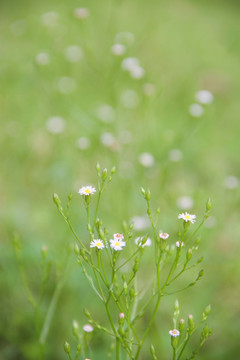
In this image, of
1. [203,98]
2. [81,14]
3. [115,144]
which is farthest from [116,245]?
[81,14]

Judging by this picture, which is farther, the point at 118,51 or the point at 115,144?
the point at 118,51

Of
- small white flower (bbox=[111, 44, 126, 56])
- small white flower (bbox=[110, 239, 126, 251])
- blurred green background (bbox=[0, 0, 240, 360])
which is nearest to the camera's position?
small white flower (bbox=[110, 239, 126, 251])

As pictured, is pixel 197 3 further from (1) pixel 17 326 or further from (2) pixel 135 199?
(1) pixel 17 326

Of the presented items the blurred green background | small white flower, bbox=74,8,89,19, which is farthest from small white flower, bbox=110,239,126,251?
small white flower, bbox=74,8,89,19

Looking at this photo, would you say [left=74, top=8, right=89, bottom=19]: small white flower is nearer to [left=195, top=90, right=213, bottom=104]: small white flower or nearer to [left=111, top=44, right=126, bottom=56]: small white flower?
[left=111, top=44, right=126, bottom=56]: small white flower

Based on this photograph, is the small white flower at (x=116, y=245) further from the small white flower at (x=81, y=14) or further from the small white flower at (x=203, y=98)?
the small white flower at (x=81, y=14)

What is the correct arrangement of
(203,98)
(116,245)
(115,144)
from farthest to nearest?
(203,98)
(115,144)
(116,245)

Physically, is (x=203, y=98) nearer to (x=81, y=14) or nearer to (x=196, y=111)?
(x=196, y=111)

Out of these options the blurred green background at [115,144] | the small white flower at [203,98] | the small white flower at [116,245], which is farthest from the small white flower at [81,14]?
the small white flower at [116,245]

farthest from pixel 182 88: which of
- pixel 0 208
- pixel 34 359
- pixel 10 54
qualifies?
pixel 34 359
